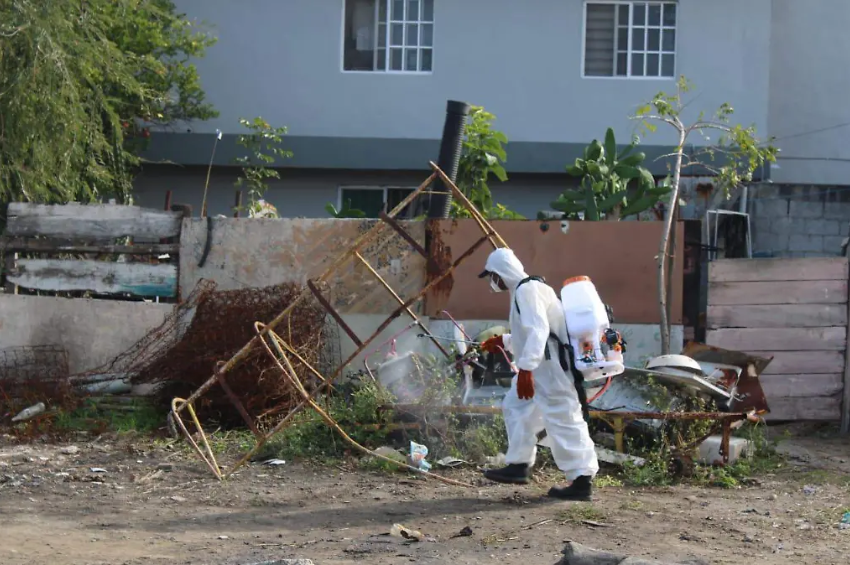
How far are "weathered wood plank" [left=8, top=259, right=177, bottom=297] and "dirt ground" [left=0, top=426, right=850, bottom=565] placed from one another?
2135 mm

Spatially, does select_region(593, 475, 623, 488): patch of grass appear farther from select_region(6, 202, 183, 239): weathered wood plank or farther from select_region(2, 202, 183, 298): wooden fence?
select_region(6, 202, 183, 239): weathered wood plank

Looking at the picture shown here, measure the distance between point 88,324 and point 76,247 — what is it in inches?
30.2

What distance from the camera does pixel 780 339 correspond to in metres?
9.73

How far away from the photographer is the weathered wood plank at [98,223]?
10227mm

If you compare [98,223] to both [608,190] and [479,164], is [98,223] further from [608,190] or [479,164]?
[608,190]

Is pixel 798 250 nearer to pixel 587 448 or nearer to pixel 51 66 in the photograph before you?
pixel 587 448

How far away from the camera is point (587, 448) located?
6969mm

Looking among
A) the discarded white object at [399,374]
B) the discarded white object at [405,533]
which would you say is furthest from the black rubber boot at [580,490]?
the discarded white object at [399,374]

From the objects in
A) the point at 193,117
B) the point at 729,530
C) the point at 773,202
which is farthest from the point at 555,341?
the point at 193,117

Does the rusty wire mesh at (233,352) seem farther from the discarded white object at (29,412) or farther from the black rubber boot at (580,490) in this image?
the black rubber boot at (580,490)

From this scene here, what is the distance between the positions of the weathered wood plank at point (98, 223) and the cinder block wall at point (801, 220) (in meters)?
7.10

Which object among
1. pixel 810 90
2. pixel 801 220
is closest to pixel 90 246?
pixel 801 220

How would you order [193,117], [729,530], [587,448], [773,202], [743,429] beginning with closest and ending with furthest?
[729,530] → [587,448] → [743,429] → [773,202] → [193,117]

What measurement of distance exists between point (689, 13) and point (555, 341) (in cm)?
971
